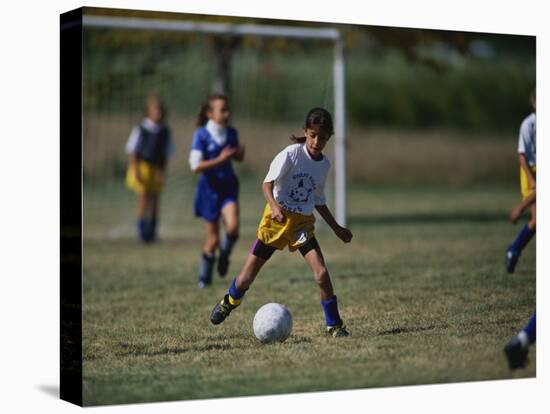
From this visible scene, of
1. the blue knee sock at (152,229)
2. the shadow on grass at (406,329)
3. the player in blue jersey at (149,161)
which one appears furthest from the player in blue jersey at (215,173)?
the player in blue jersey at (149,161)

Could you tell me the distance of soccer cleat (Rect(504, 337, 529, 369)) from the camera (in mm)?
7777

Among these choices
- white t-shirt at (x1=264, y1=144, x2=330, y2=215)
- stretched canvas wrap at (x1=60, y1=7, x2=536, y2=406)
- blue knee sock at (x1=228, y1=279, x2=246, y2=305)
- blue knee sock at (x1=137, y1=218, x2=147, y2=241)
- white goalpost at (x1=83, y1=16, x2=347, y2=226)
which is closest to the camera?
stretched canvas wrap at (x1=60, y1=7, x2=536, y2=406)

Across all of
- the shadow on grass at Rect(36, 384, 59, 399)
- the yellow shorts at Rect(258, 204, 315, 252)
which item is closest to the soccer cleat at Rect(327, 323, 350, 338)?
the yellow shorts at Rect(258, 204, 315, 252)

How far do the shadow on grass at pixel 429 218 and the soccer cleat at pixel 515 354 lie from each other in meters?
8.14

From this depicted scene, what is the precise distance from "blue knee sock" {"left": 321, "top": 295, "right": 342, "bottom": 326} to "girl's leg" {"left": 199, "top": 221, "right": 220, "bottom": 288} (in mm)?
2728

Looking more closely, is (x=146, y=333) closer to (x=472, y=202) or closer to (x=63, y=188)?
(x=63, y=188)

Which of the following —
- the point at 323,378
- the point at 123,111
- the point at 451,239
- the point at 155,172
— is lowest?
the point at 323,378

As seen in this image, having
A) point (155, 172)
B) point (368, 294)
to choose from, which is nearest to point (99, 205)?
point (155, 172)

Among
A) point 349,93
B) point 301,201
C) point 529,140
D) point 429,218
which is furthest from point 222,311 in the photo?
point 349,93

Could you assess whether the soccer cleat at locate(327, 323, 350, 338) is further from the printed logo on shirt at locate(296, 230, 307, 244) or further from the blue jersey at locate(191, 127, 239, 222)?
the blue jersey at locate(191, 127, 239, 222)

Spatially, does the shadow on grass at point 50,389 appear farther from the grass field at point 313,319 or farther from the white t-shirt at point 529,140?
the white t-shirt at point 529,140

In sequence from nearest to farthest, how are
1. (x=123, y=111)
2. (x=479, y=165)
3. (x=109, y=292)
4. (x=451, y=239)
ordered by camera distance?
(x=109, y=292)
(x=451, y=239)
(x=123, y=111)
(x=479, y=165)

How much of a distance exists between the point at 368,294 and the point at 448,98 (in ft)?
52.8

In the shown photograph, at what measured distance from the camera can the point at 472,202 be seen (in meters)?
18.9
